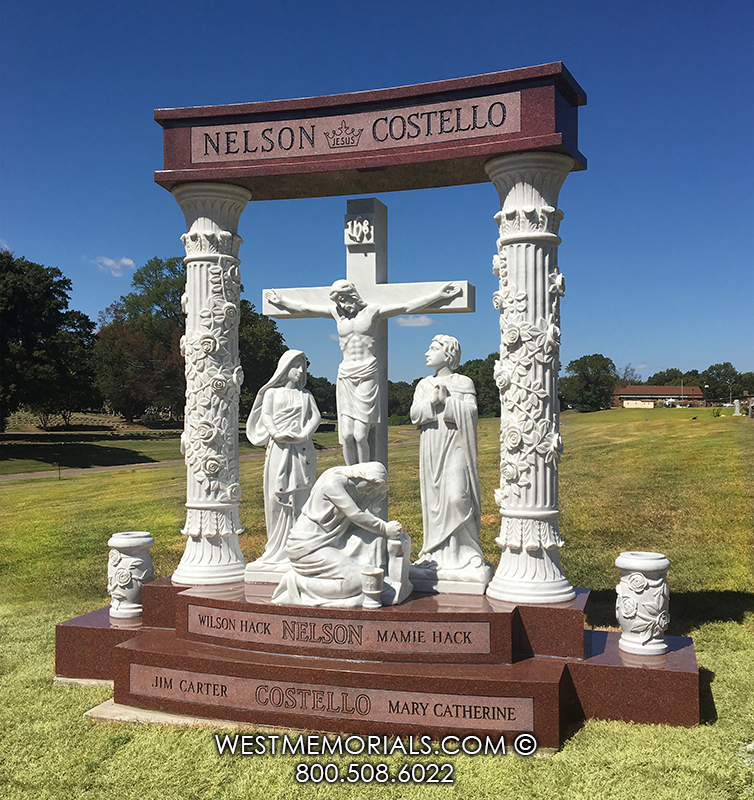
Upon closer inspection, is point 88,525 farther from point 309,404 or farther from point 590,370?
point 590,370

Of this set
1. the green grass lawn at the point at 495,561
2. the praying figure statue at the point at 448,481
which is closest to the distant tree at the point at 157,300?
the green grass lawn at the point at 495,561

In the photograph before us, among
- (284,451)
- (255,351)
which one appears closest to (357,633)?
(284,451)

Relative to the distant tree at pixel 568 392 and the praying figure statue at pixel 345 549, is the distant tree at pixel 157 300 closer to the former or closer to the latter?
the distant tree at pixel 568 392

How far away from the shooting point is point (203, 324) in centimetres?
750

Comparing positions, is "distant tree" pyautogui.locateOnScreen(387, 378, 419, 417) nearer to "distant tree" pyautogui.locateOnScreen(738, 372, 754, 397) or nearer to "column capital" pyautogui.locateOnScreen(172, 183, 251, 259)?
"column capital" pyautogui.locateOnScreen(172, 183, 251, 259)

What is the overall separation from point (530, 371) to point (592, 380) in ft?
160

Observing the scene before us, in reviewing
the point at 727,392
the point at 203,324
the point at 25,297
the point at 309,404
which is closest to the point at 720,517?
the point at 309,404

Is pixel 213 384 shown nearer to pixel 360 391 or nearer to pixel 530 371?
pixel 360 391

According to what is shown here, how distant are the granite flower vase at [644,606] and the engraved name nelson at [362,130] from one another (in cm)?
393

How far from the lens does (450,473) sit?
669 centimetres

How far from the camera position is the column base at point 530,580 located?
6371 millimetres

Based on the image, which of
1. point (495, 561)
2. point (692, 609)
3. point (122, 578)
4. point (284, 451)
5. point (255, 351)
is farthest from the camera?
point (255, 351)

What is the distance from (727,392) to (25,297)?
195 ft

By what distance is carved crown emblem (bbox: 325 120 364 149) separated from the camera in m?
7.03
